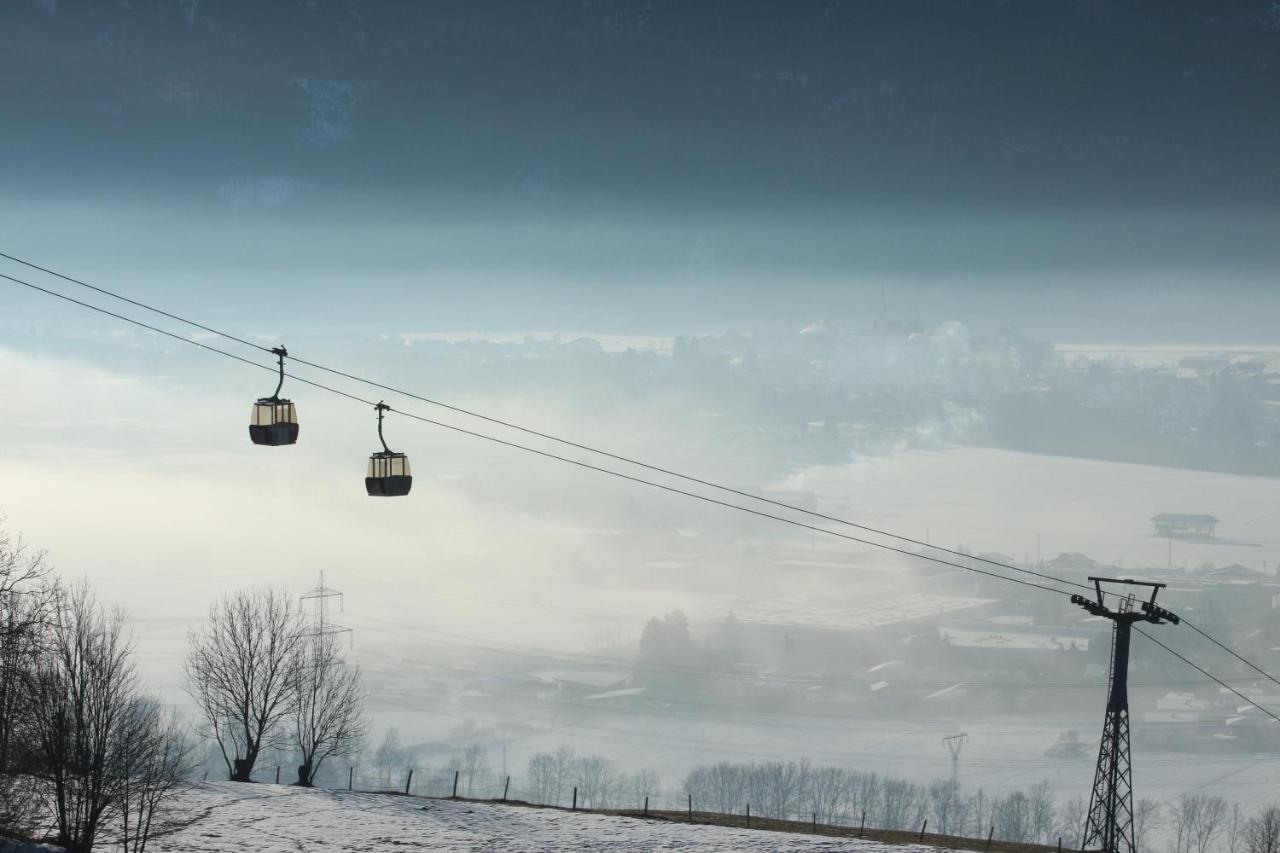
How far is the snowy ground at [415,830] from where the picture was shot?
41.1 meters

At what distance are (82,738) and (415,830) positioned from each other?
11770 millimetres

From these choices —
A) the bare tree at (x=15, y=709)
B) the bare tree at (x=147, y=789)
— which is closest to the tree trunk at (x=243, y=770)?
the bare tree at (x=147, y=789)

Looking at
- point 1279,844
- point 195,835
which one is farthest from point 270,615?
point 1279,844

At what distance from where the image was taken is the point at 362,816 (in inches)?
1795

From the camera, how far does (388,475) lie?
33.6 m

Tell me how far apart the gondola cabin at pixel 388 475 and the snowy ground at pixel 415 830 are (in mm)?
13999

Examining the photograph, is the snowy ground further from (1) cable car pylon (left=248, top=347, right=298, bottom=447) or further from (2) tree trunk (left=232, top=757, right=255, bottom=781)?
(1) cable car pylon (left=248, top=347, right=298, bottom=447)

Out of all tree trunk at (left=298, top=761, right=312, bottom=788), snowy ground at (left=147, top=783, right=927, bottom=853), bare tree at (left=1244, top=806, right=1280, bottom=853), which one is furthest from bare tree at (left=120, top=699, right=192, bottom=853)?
bare tree at (left=1244, top=806, right=1280, bottom=853)

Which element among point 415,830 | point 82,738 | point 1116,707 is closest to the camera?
point 82,738

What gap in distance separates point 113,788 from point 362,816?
414 inches

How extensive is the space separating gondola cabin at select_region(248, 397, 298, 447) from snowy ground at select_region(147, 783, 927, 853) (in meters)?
15.8

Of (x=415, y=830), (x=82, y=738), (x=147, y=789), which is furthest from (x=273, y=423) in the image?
(x=415, y=830)

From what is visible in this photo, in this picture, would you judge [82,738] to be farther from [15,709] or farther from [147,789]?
[147,789]

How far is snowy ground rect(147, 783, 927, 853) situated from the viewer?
135ft
